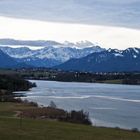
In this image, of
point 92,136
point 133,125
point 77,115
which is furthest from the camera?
point 133,125

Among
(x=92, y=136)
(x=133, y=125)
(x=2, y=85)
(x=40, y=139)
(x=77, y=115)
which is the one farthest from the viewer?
(x=2, y=85)

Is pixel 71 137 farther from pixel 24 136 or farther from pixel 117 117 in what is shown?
pixel 117 117

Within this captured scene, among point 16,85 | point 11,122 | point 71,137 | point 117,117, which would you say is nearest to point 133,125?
point 117,117

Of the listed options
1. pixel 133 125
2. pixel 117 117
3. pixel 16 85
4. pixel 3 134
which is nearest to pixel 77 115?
pixel 133 125

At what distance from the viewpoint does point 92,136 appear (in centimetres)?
3947

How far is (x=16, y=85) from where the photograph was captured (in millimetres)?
186375

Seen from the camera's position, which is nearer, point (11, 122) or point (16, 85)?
point (11, 122)

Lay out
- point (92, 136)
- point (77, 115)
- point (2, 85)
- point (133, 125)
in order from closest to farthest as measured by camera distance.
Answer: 1. point (92, 136)
2. point (77, 115)
3. point (133, 125)
4. point (2, 85)

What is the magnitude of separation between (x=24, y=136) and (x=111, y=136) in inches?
308

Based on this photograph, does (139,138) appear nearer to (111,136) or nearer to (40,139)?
(111,136)

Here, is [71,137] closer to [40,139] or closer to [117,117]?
[40,139]

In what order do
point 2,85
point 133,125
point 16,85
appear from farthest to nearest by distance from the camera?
1. point 16,85
2. point 2,85
3. point 133,125

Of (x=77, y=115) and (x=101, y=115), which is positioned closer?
(x=77, y=115)

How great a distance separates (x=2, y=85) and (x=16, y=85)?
17623 millimetres
